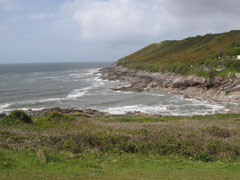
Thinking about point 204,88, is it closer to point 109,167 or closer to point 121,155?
point 121,155

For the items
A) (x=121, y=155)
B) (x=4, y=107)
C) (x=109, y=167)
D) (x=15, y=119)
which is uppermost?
(x=15, y=119)

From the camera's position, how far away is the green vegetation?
26.6ft

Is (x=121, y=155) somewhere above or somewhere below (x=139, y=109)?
above

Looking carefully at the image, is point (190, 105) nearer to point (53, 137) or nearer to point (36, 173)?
point (53, 137)

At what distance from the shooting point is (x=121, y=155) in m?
10.4

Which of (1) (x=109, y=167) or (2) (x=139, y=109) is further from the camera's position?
(2) (x=139, y=109)

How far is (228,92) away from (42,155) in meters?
37.6

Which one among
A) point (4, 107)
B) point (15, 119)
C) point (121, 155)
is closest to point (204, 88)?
point (15, 119)

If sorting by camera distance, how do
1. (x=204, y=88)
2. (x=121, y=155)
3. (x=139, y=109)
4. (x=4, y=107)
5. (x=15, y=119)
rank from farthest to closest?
(x=204, y=88) → (x=4, y=107) → (x=139, y=109) → (x=15, y=119) → (x=121, y=155)

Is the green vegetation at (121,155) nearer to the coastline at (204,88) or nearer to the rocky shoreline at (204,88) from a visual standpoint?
the coastline at (204,88)

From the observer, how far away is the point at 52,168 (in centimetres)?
841

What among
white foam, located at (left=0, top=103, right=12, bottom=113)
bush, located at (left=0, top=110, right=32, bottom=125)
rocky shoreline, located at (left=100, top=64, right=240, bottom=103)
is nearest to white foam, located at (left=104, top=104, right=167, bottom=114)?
rocky shoreline, located at (left=100, top=64, right=240, bottom=103)

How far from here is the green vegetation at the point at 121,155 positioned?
8.11 meters

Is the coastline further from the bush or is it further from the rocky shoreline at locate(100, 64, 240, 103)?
the bush
